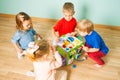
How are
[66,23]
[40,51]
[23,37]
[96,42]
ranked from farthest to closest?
[66,23] < [23,37] < [96,42] < [40,51]

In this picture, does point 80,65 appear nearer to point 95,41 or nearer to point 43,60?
point 95,41

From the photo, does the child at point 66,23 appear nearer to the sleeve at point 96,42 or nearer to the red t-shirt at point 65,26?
the red t-shirt at point 65,26

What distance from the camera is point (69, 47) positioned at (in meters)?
1.83

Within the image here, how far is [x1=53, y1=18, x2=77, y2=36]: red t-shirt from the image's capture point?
1.97 metres

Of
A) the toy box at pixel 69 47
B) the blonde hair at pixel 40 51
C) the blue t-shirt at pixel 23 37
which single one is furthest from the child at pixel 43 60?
the blue t-shirt at pixel 23 37

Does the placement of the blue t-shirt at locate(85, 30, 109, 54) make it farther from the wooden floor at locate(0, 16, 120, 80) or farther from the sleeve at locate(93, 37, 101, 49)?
the wooden floor at locate(0, 16, 120, 80)

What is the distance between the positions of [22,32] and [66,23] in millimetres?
429

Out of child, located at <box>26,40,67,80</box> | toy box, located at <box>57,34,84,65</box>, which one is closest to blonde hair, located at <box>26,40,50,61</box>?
child, located at <box>26,40,67,80</box>

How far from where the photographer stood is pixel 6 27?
8.22ft

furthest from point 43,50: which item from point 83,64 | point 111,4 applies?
point 111,4

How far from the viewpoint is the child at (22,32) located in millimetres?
1774

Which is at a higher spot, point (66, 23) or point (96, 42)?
point (66, 23)

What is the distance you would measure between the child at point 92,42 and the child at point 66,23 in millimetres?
201

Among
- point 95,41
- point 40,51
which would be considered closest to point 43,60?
point 40,51
